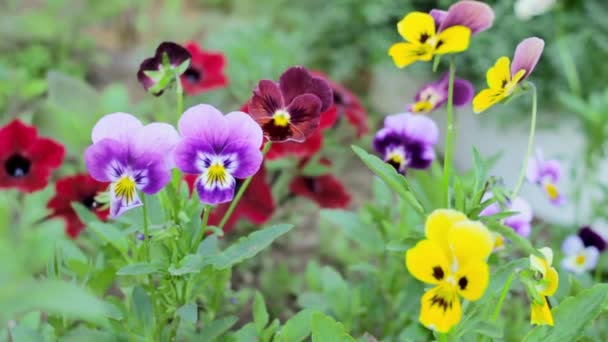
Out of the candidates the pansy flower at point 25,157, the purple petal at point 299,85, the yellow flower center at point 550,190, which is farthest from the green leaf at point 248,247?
the yellow flower center at point 550,190

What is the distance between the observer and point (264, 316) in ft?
3.28

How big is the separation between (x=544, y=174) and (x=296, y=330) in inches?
23.2

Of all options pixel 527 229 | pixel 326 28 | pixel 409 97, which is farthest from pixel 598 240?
pixel 326 28

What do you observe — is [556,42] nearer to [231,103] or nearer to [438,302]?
[231,103]

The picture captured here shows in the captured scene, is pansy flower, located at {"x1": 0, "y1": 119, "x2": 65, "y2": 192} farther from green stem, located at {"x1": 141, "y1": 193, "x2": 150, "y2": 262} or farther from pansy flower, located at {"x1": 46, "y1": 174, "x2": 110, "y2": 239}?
green stem, located at {"x1": 141, "y1": 193, "x2": 150, "y2": 262}

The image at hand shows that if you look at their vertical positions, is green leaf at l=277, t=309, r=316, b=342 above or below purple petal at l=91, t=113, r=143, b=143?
below

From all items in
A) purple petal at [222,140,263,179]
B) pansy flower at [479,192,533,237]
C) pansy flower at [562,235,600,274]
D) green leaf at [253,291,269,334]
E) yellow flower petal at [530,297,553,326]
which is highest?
purple petal at [222,140,263,179]

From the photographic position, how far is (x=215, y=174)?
83cm

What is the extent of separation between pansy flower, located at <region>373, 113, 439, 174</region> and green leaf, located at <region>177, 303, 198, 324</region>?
16.5 inches

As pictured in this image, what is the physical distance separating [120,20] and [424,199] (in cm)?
226

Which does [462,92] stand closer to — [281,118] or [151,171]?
[281,118]

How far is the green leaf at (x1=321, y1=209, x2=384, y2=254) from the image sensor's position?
3.77 feet

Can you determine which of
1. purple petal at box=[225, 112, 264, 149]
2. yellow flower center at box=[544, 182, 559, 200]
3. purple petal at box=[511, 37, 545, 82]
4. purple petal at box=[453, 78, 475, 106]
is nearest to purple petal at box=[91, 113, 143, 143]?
purple petal at box=[225, 112, 264, 149]

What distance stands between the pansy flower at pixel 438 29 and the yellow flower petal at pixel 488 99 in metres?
0.07
